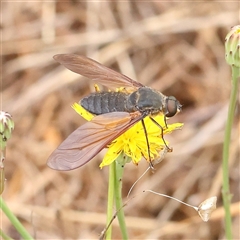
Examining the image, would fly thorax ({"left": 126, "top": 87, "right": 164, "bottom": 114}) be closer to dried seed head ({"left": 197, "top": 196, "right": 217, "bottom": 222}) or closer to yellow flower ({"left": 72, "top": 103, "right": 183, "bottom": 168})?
yellow flower ({"left": 72, "top": 103, "right": 183, "bottom": 168})

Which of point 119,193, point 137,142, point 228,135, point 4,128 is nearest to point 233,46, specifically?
point 228,135

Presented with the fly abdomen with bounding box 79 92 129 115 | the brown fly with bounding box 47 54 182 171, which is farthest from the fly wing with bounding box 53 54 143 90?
the fly abdomen with bounding box 79 92 129 115

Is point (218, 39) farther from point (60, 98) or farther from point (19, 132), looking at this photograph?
point (19, 132)

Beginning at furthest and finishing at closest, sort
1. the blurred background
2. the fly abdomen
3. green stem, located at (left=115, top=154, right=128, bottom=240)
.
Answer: the blurred background → the fly abdomen → green stem, located at (left=115, top=154, right=128, bottom=240)

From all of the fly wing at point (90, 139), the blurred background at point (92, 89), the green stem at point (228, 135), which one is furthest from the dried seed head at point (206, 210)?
the blurred background at point (92, 89)

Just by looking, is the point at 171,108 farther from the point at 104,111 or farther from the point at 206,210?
the point at 206,210

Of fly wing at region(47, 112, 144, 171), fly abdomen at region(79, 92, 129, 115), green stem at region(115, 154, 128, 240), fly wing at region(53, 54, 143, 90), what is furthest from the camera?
fly wing at region(53, 54, 143, 90)
